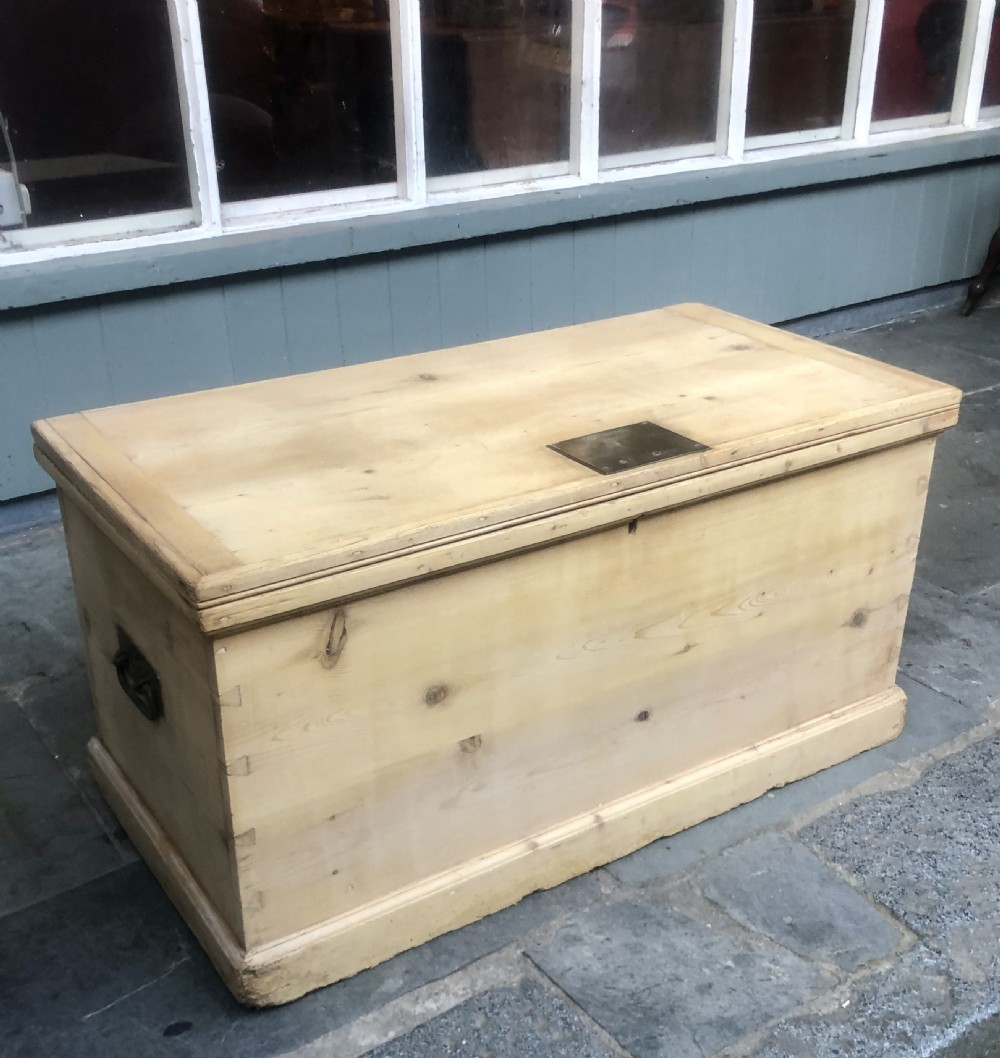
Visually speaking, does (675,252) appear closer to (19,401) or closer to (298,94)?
(298,94)

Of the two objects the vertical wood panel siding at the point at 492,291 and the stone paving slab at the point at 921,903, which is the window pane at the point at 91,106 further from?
the stone paving slab at the point at 921,903

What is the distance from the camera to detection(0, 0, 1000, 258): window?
2715 mm

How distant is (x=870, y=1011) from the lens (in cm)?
152

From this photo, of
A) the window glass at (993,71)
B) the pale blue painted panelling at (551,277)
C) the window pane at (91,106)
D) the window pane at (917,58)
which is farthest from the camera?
the window glass at (993,71)

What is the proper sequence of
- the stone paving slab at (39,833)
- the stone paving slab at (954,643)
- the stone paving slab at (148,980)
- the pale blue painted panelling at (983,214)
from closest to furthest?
the stone paving slab at (148,980) → the stone paving slab at (39,833) → the stone paving slab at (954,643) → the pale blue painted panelling at (983,214)

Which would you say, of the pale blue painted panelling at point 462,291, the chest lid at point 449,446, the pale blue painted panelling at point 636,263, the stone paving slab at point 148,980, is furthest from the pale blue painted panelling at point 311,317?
the stone paving slab at point 148,980

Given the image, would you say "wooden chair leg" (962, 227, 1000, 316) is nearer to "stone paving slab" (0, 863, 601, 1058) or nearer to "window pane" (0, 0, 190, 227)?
"window pane" (0, 0, 190, 227)

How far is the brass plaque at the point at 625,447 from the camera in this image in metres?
1.57

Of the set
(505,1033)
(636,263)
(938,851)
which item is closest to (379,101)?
(636,263)

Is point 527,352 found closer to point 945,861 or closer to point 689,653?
point 689,653

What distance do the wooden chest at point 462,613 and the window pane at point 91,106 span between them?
3.99 feet

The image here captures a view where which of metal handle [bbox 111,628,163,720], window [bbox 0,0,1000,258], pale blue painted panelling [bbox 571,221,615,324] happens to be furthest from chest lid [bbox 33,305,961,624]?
pale blue painted panelling [bbox 571,221,615,324]

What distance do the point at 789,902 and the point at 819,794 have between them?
11.2 inches

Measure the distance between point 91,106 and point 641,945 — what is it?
2.28 metres
